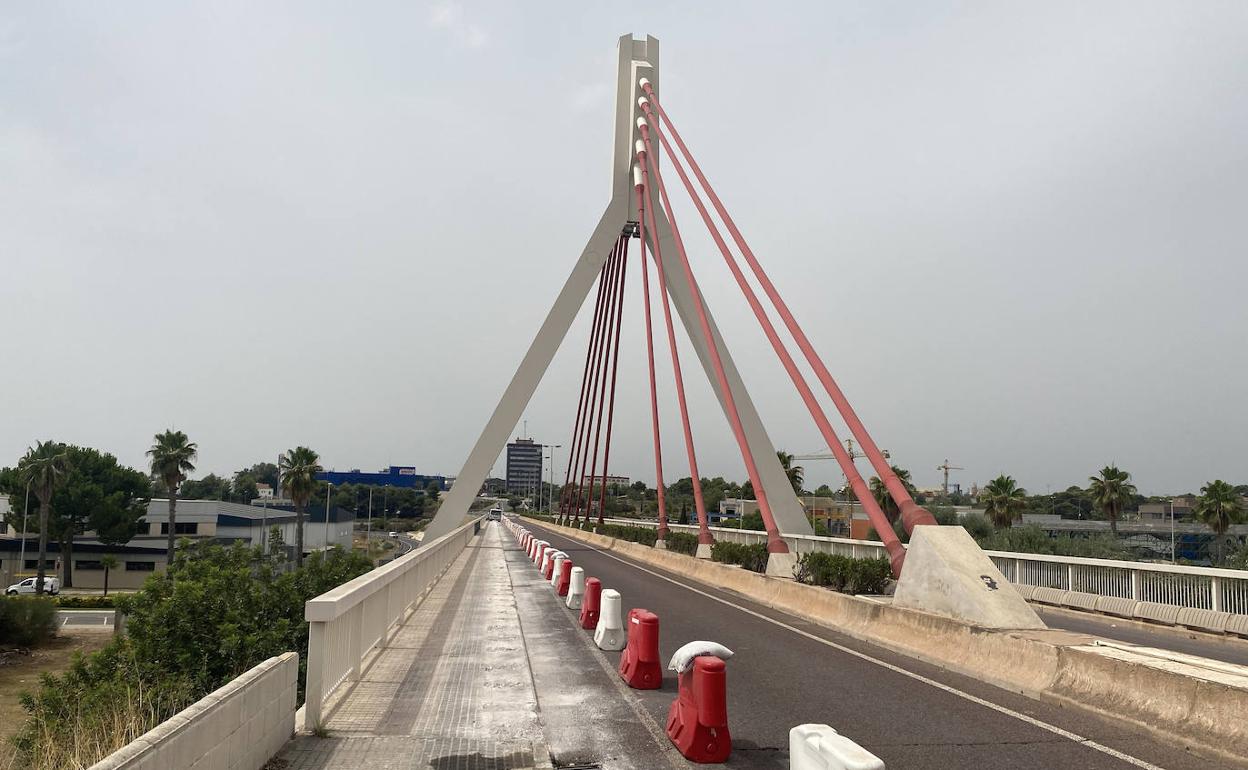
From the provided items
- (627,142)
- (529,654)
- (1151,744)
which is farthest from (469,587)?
(627,142)

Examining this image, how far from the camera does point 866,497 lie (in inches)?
557

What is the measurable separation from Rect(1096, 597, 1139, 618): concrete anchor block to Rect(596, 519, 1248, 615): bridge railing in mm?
164

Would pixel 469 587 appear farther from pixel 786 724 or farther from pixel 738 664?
pixel 786 724

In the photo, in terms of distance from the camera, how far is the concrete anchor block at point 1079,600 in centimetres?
1622

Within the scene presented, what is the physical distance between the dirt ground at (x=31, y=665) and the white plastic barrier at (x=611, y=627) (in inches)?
799

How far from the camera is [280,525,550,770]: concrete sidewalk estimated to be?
20.3 ft

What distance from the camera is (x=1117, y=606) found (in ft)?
51.1

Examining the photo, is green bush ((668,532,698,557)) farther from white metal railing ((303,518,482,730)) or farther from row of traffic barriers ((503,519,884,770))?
row of traffic barriers ((503,519,884,770))

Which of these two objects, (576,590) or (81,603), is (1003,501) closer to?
(576,590)

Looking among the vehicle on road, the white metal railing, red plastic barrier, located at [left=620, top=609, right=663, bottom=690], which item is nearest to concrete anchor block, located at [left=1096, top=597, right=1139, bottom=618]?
red plastic barrier, located at [left=620, top=609, right=663, bottom=690]

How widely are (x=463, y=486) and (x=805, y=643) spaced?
23.0m

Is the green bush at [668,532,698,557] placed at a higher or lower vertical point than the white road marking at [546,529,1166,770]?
lower

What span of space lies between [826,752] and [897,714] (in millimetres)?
4153

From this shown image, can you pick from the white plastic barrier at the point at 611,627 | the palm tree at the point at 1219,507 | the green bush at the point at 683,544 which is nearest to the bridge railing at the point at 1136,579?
the white plastic barrier at the point at 611,627
